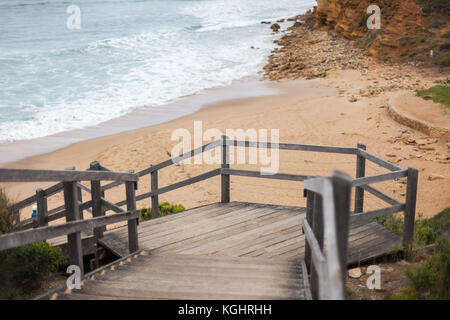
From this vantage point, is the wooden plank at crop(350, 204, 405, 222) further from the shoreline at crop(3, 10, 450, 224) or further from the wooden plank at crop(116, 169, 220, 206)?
the shoreline at crop(3, 10, 450, 224)

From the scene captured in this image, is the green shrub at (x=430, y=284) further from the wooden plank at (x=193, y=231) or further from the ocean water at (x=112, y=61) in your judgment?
the ocean water at (x=112, y=61)

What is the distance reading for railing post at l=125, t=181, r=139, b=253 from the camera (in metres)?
5.30

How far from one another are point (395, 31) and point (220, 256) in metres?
24.2

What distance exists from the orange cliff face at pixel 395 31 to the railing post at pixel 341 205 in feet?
73.9

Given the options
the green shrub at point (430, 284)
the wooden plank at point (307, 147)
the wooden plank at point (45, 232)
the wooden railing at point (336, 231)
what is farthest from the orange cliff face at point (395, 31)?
the wooden railing at point (336, 231)

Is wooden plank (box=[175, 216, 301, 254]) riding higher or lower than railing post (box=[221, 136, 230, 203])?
lower

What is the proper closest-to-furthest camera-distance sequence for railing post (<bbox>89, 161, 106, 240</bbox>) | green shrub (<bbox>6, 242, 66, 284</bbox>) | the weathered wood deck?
the weathered wood deck, green shrub (<bbox>6, 242, 66, 284</bbox>), railing post (<bbox>89, 161, 106, 240</bbox>)

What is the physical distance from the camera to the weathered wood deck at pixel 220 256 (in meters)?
3.87

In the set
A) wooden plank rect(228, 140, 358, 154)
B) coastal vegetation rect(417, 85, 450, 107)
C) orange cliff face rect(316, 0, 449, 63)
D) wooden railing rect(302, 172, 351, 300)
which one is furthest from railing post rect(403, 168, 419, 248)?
orange cliff face rect(316, 0, 449, 63)

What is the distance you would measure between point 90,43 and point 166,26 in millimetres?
13426

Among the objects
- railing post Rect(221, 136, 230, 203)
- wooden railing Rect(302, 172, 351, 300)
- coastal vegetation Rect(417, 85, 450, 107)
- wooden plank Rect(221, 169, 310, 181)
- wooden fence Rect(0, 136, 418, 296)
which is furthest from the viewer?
coastal vegetation Rect(417, 85, 450, 107)

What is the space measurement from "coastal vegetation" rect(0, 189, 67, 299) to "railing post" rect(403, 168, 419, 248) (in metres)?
4.08

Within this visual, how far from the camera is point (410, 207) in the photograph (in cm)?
561

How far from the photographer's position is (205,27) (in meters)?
52.6
